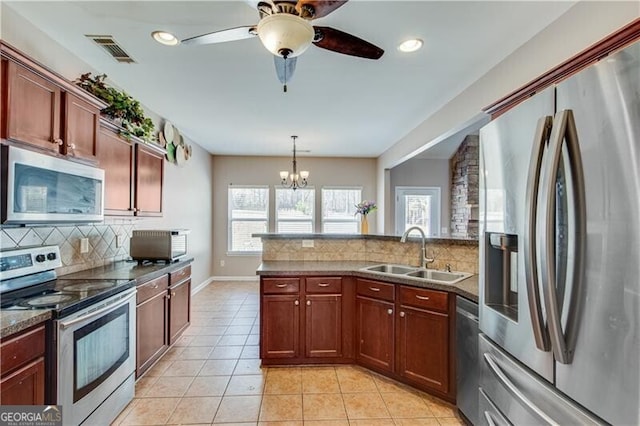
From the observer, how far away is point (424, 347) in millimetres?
2416

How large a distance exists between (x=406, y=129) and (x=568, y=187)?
3876 millimetres

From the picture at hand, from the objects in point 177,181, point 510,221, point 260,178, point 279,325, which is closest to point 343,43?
point 510,221

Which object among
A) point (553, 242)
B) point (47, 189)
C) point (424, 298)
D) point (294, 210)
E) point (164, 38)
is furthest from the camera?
point (294, 210)

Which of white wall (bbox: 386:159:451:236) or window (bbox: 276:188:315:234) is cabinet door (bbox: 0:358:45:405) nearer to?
window (bbox: 276:188:315:234)

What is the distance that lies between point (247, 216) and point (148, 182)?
3.59m

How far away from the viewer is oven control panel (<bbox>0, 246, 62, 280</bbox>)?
184 centimetres

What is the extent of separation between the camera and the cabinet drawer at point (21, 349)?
1.36m

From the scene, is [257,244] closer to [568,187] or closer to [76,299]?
[76,299]

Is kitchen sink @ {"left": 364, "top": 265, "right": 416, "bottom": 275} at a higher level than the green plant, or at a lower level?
lower

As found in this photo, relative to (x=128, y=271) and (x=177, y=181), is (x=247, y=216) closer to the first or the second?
(x=177, y=181)

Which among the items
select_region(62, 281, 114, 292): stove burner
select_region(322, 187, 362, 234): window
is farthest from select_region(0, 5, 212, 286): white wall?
select_region(322, 187, 362, 234): window

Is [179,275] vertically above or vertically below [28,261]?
below

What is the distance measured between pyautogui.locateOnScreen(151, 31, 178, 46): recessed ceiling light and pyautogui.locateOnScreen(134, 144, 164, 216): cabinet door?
1.08 metres

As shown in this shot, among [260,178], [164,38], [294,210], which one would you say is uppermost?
[164,38]
